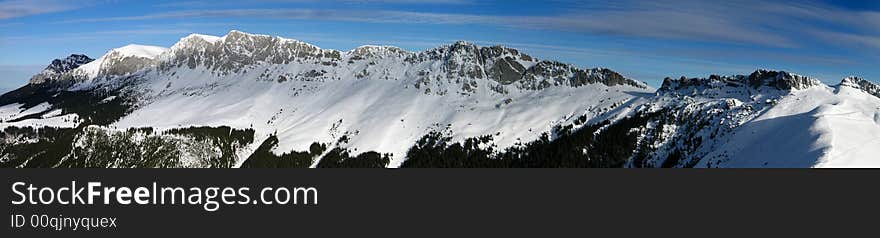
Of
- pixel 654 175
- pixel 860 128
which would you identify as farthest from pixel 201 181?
pixel 860 128

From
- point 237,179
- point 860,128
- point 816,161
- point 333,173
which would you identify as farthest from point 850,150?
point 237,179

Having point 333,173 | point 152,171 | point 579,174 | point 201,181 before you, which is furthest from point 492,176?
point 152,171

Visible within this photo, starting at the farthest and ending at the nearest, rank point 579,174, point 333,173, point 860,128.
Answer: point 860,128 → point 579,174 → point 333,173

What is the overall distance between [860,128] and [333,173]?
650ft

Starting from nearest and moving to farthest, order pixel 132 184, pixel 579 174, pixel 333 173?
1. pixel 132 184
2. pixel 333 173
3. pixel 579 174

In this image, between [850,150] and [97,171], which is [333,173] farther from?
[850,150]

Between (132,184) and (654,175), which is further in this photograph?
(654,175)

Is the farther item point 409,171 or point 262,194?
point 409,171

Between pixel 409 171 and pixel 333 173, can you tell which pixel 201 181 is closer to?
pixel 333 173

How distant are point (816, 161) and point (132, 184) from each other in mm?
148933

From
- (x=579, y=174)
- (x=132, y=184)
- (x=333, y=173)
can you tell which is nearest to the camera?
(x=132, y=184)

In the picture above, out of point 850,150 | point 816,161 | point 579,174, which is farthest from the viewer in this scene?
point 850,150

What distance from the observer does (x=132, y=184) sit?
2203 inches

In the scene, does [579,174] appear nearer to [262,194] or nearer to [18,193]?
[262,194]
